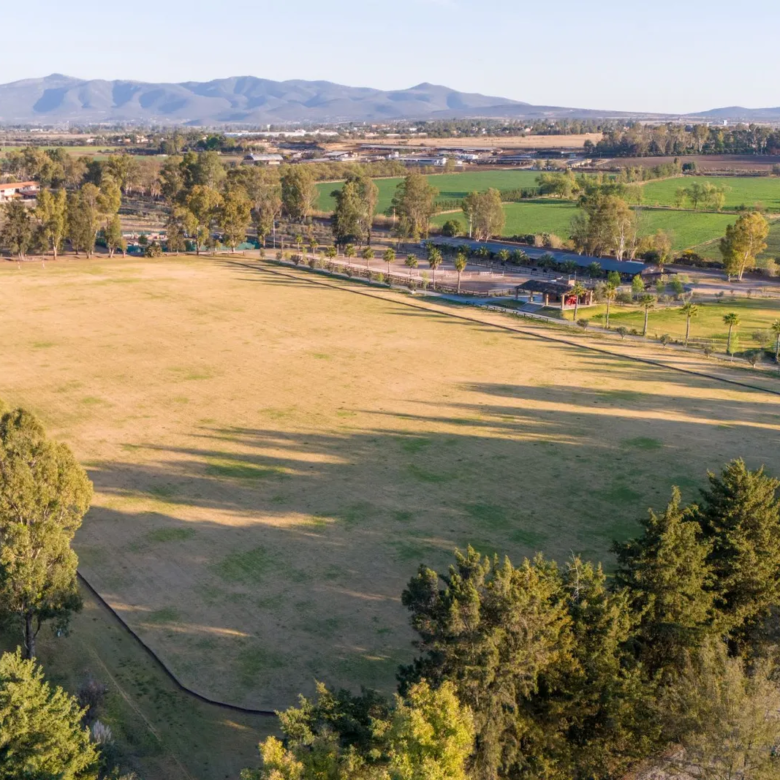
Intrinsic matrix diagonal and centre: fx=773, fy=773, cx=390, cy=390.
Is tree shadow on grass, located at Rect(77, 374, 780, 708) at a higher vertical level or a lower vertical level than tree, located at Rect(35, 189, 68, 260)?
lower

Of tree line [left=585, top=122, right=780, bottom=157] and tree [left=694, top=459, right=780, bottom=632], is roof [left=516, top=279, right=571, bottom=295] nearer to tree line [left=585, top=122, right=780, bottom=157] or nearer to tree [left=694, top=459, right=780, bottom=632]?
tree [left=694, top=459, right=780, bottom=632]

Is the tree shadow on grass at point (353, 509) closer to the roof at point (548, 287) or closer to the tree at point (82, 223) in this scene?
the roof at point (548, 287)

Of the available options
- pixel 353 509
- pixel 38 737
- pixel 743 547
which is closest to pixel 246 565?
pixel 353 509

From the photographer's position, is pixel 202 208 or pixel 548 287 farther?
pixel 202 208

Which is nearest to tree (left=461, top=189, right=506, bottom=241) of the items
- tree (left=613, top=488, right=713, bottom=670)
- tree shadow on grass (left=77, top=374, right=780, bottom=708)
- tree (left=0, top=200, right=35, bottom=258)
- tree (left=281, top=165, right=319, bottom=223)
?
tree (left=281, top=165, right=319, bottom=223)

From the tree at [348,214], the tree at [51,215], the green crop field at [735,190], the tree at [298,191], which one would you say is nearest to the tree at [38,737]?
the tree at [51,215]

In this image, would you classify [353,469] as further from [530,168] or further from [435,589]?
[530,168]

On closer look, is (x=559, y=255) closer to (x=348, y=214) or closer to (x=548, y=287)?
(x=548, y=287)

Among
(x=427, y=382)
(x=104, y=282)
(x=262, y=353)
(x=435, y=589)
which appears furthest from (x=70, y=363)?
(x=435, y=589)
